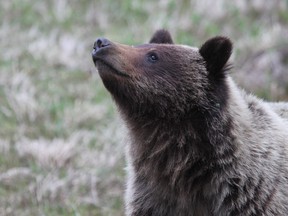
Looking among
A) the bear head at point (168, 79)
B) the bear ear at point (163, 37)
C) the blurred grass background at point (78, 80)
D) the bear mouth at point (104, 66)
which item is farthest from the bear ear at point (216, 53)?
the bear mouth at point (104, 66)

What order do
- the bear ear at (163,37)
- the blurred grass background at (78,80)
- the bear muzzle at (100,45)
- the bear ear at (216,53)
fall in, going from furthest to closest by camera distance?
the blurred grass background at (78,80), the bear ear at (163,37), the bear ear at (216,53), the bear muzzle at (100,45)

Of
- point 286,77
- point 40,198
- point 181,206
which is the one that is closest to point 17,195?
point 40,198

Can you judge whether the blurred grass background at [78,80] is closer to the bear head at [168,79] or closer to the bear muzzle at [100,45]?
the bear head at [168,79]

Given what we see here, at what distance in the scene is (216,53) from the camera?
4879mm

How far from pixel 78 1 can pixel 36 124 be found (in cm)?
363

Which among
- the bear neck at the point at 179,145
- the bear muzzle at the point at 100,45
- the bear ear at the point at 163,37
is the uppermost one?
the bear ear at the point at 163,37

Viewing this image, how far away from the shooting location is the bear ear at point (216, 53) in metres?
4.82

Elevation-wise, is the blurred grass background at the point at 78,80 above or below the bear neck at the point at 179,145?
above

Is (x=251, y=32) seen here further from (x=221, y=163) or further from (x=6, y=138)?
(x=221, y=163)

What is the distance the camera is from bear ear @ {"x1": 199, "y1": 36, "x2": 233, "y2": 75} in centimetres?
482

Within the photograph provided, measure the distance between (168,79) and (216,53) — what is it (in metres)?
0.38

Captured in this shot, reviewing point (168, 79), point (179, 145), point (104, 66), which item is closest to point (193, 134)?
point (179, 145)

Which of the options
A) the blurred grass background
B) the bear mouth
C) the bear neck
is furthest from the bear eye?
the blurred grass background

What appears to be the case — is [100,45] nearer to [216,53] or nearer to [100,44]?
[100,44]
